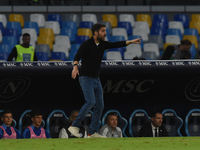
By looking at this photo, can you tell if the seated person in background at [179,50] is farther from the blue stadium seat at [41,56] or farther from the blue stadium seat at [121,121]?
the blue stadium seat at [41,56]

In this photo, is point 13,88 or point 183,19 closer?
point 13,88

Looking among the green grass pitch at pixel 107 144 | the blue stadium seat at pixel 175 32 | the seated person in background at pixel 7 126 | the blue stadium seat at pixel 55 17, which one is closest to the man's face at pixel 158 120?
the green grass pitch at pixel 107 144

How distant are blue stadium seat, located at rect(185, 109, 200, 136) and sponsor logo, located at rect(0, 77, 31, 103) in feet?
10.4

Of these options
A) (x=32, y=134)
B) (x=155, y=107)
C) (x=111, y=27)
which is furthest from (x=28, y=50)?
(x=111, y=27)

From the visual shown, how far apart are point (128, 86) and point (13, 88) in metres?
2.15

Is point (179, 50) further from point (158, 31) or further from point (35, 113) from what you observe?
point (158, 31)

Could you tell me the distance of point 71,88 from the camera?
8.84 meters

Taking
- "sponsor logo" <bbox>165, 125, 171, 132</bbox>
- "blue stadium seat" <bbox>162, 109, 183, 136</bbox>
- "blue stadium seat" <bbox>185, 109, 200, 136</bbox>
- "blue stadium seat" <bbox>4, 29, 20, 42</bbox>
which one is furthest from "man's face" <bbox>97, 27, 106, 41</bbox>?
"blue stadium seat" <bbox>4, 29, 20, 42</bbox>

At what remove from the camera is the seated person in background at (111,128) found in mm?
8570

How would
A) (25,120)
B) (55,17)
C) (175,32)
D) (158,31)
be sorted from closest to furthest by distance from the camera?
(25,120)
(175,32)
(158,31)
(55,17)

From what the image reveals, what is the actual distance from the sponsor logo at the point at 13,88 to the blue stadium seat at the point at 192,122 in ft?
10.4

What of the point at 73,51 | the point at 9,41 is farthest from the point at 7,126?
the point at 9,41

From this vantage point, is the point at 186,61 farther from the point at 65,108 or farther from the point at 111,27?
the point at 111,27

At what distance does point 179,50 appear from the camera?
28.7ft
